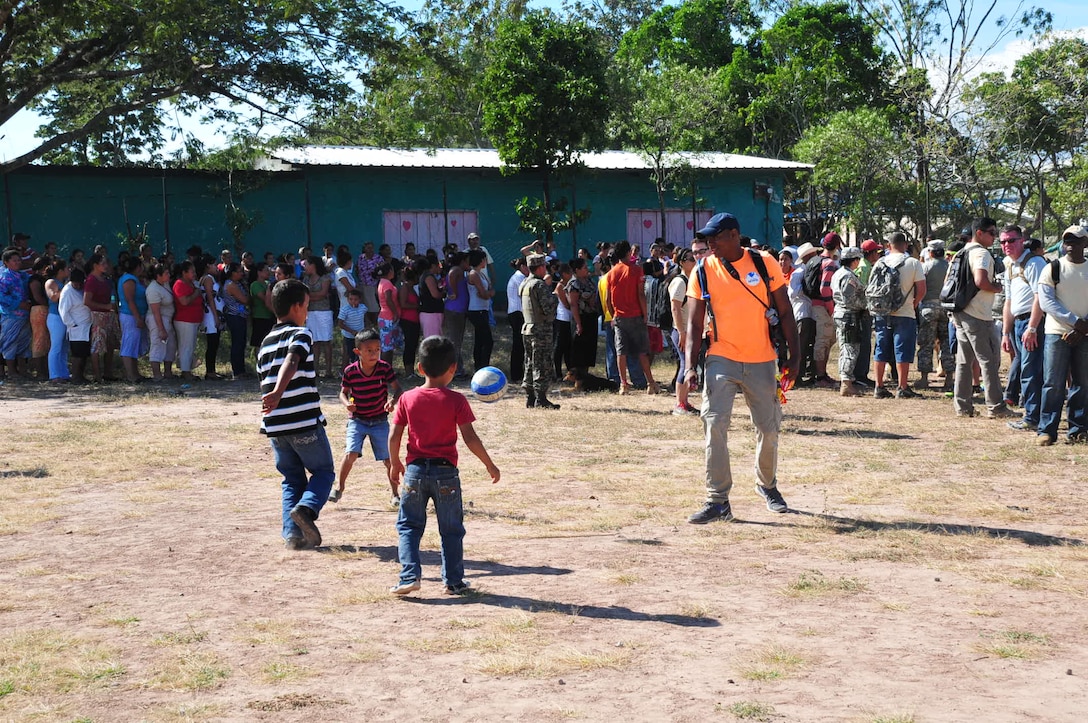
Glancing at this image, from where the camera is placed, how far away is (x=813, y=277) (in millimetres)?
14102

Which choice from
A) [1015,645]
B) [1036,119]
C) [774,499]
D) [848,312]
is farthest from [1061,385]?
[1036,119]

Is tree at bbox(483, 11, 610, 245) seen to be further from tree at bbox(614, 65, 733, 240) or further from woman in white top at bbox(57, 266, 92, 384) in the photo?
woman in white top at bbox(57, 266, 92, 384)

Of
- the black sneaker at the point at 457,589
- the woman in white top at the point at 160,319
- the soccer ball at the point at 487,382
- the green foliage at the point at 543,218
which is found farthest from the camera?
the green foliage at the point at 543,218

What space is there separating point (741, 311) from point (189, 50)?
14.0 m

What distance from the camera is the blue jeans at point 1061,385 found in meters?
9.70

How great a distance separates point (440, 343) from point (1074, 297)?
6.09 meters

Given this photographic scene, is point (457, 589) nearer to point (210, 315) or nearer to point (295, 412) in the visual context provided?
point (295, 412)

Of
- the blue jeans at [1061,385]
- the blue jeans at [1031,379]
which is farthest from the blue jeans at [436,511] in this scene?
the blue jeans at [1031,379]

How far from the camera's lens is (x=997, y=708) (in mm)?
4184

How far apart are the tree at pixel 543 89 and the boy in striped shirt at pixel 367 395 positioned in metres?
15.4

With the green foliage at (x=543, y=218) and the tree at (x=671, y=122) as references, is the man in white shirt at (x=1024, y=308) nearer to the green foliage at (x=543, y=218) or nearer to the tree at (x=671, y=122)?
the green foliage at (x=543, y=218)

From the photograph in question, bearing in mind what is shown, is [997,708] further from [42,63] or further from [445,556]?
[42,63]

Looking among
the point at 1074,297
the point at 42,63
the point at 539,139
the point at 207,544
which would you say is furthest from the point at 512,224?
the point at 207,544

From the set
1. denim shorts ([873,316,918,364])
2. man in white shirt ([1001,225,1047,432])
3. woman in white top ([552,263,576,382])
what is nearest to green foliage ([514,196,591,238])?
woman in white top ([552,263,576,382])
